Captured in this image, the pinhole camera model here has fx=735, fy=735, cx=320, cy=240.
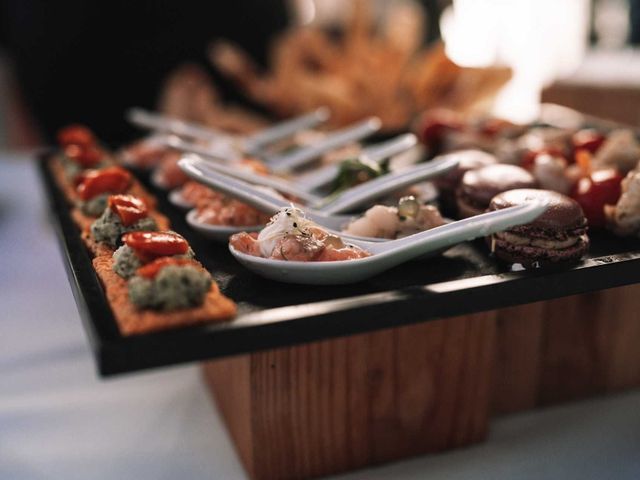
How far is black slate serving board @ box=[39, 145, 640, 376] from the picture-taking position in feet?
2.25

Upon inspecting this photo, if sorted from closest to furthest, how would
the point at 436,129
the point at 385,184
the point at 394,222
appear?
the point at 394,222
the point at 385,184
the point at 436,129

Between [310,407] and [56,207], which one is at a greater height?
[56,207]

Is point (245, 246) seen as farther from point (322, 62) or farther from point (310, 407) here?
point (322, 62)

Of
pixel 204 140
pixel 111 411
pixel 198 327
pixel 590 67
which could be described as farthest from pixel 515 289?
pixel 590 67

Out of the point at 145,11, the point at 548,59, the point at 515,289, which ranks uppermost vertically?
the point at 145,11

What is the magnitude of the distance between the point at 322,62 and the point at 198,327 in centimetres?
153

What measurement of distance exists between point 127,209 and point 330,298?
318 mm

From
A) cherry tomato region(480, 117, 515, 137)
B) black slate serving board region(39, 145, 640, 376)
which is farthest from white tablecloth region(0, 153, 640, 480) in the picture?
cherry tomato region(480, 117, 515, 137)

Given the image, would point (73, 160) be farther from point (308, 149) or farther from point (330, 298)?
point (330, 298)

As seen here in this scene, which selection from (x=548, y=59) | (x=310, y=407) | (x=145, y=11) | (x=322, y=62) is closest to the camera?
(x=310, y=407)

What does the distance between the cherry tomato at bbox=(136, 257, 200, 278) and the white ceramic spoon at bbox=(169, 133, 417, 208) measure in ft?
0.77

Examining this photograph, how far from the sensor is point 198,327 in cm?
71

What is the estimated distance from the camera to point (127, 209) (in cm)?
95

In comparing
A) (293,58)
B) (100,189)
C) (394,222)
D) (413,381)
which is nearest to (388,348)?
(413,381)
